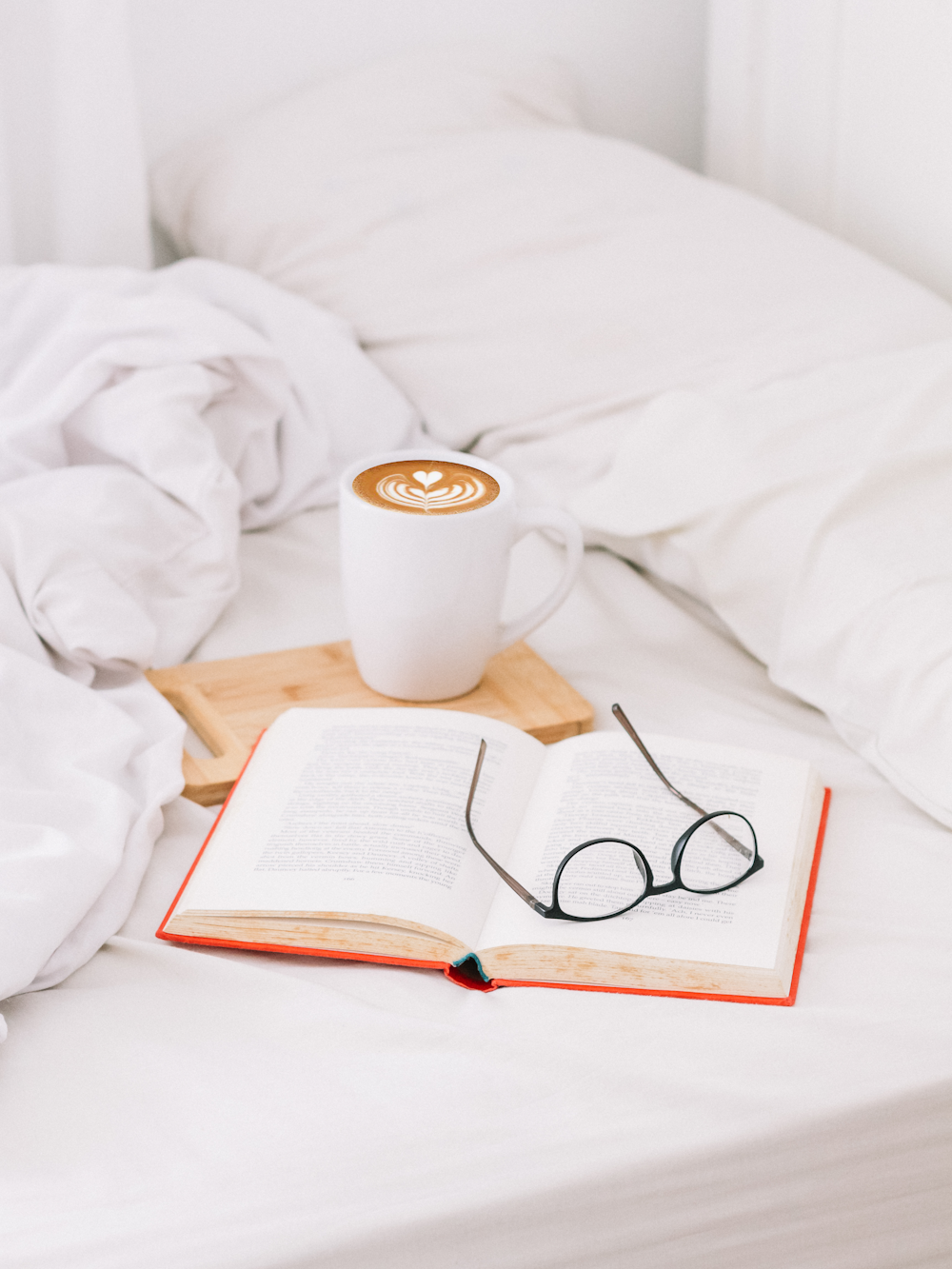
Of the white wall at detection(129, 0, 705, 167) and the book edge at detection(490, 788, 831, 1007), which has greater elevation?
the white wall at detection(129, 0, 705, 167)

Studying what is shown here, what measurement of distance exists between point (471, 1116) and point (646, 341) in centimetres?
75

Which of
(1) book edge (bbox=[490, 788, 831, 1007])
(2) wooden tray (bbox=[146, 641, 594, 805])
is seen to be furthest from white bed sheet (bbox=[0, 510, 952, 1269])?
(2) wooden tray (bbox=[146, 641, 594, 805])

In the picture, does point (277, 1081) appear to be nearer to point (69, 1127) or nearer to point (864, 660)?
point (69, 1127)

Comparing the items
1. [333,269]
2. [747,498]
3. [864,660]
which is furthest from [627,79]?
[864,660]

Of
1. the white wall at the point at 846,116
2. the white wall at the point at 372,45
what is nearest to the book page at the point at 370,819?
the white wall at the point at 846,116

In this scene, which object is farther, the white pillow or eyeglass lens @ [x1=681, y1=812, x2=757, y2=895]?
the white pillow

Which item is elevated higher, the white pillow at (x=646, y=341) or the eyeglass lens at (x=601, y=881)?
the white pillow at (x=646, y=341)

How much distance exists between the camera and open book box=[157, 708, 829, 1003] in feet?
1.88

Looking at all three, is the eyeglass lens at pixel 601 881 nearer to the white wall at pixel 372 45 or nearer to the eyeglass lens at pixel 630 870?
the eyeglass lens at pixel 630 870

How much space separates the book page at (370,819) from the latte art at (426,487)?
0.13 metres

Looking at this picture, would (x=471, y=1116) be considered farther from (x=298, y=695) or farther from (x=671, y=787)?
(x=298, y=695)

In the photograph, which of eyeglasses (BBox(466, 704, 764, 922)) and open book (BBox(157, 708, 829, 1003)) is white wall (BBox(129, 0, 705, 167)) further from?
eyeglasses (BBox(466, 704, 764, 922))

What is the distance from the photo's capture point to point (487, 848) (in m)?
0.64

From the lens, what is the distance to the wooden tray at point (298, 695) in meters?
0.76
